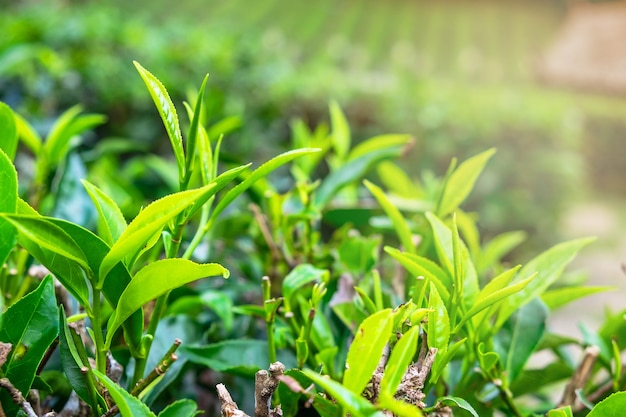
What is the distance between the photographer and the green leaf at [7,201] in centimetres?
41

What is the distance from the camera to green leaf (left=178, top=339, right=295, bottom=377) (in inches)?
21.8

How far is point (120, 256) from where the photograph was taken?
416mm

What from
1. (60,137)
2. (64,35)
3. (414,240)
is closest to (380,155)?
(414,240)

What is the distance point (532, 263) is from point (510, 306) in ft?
0.17

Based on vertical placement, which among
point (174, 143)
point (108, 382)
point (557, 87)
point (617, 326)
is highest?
point (174, 143)

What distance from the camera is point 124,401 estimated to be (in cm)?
39

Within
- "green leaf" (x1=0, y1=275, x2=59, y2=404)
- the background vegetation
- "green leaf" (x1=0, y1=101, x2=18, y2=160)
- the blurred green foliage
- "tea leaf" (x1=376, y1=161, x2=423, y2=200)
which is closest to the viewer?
"green leaf" (x1=0, y1=275, x2=59, y2=404)

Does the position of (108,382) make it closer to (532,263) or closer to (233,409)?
(233,409)

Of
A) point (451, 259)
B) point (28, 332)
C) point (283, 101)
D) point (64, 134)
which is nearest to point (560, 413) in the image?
point (451, 259)

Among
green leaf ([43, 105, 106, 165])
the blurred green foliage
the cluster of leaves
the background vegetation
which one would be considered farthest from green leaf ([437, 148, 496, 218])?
the blurred green foliage

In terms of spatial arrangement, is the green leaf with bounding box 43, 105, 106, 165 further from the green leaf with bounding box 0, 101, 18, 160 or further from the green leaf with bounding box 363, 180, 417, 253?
the green leaf with bounding box 363, 180, 417, 253

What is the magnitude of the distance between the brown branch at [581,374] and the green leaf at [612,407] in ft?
0.43

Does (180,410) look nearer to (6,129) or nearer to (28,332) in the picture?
Answer: (28,332)

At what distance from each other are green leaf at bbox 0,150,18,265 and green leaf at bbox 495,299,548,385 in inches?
16.9
